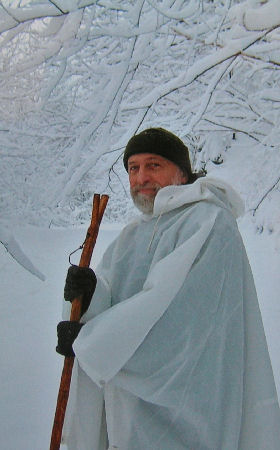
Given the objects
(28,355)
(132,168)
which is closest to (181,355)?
(132,168)

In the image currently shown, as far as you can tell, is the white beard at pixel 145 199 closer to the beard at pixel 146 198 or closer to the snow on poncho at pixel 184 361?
the beard at pixel 146 198

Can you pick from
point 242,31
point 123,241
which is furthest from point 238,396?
point 242,31

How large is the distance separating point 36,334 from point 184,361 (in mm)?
3889

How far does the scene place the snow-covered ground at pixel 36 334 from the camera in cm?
295

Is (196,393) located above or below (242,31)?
below

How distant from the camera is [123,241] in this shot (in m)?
1.75

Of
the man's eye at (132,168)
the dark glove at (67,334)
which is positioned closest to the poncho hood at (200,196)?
the man's eye at (132,168)

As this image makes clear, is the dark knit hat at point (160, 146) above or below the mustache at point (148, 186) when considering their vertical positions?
above

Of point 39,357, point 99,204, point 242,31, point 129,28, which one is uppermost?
point 129,28

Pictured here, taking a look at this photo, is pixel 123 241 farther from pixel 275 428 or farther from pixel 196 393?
pixel 275 428

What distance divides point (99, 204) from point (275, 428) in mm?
1055

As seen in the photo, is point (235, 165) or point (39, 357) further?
point (235, 165)

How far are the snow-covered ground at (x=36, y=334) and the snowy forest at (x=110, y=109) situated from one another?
0.05ft

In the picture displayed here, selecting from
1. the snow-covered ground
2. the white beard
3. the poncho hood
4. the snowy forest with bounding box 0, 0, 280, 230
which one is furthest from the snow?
the poncho hood
